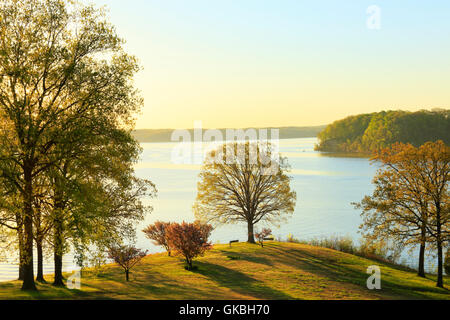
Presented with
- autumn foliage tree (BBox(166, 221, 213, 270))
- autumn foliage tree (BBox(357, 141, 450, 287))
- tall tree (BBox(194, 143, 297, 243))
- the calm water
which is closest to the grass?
autumn foliage tree (BBox(166, 221, 213, 270))

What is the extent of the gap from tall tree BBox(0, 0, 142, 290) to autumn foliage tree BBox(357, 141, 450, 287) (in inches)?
820

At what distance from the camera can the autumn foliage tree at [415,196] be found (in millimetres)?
29531

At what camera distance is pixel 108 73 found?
20.8 metres

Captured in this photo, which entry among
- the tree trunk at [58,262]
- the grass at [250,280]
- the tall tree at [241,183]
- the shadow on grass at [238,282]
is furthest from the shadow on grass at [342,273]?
the tree trunk at [58,262]

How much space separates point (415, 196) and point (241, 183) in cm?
1670

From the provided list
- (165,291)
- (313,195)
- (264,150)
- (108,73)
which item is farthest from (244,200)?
(313,195)

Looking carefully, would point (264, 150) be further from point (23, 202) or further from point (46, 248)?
point (23, 202)

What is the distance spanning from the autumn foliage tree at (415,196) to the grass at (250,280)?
11.1ft

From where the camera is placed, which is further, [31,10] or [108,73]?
[108,73]

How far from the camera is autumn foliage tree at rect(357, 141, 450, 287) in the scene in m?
29.5

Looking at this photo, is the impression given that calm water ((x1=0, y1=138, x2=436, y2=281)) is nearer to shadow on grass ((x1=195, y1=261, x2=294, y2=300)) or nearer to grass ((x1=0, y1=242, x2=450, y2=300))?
grass ((x1=0, y1=242, x2=450, y2=300))
